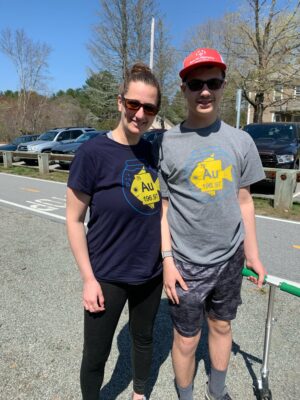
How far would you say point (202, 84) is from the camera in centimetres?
176

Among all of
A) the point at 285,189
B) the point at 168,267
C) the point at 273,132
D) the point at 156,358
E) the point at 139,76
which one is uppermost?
the point at 139,76

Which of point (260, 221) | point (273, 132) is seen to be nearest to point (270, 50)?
point (273, 132)

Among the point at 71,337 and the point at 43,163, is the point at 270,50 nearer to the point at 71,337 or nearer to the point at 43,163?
the point at 43,163

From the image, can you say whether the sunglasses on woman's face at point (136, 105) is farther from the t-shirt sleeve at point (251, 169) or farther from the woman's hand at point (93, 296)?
the woman's hand at point (93, 296)

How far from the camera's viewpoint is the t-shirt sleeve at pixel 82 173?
1.69 meters

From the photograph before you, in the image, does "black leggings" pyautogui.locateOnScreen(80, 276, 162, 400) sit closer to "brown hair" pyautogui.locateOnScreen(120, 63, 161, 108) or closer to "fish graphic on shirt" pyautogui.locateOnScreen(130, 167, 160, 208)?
"fish graphic on shirt" pyautogui.locateOnScreen(130, 167, 160, 208)

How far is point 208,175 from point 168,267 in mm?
542

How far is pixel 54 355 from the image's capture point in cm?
272

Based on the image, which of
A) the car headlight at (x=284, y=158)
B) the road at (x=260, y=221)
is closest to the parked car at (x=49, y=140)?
the road at (x=260, y=221)

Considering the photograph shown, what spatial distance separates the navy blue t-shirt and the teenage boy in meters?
0.09

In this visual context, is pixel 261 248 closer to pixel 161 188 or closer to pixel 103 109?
pixel 161 188

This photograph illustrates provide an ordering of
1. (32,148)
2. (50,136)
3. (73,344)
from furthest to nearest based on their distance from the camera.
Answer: (50,136) < (32,148) < (73,344)

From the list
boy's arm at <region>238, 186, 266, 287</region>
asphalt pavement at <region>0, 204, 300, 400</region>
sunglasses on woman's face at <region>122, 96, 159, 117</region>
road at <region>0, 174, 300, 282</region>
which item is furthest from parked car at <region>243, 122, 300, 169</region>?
sunglasses on woman's face at <region>122, 96, 159, 117</region>

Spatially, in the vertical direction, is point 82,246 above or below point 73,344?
above
